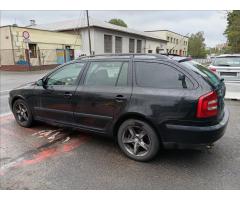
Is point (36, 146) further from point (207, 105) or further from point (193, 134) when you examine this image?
point (207, 105)

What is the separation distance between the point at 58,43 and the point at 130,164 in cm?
2519

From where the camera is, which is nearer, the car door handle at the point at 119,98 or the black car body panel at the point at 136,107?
the black car body panel at the point at 136,107

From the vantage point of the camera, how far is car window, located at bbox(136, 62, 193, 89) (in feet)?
9.57

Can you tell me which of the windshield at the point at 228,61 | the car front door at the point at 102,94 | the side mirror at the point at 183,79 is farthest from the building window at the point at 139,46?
Result: the side mirror at the point at 183,79

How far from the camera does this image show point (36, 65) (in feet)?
73.5

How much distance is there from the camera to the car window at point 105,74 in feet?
11.3

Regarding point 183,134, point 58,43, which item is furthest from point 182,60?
point 58,43

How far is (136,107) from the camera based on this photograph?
122 inches

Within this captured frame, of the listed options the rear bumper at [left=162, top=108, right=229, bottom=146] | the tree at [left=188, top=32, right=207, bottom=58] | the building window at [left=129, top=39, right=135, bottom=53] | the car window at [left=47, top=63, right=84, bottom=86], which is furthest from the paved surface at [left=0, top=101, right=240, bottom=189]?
the tree at [left=188, top=32, right=207, bottom=58]

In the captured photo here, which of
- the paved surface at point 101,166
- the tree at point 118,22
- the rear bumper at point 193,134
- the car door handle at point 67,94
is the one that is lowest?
the paved surface at point 101,166

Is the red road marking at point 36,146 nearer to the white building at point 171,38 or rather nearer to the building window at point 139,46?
the building window at point 139,46

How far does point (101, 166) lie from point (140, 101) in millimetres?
1107

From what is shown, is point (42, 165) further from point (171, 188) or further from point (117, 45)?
point (117, 45)

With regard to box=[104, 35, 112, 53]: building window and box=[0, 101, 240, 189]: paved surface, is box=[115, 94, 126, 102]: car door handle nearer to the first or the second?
box=[0, 101, 240, 189]: paved surface
